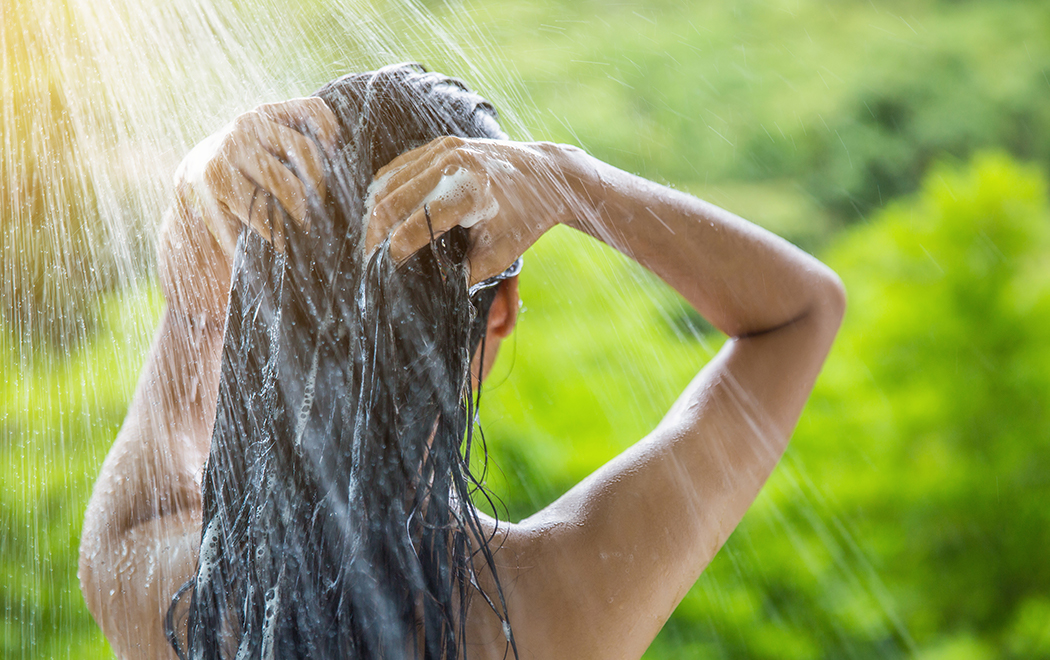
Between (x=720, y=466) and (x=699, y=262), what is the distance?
231 mm

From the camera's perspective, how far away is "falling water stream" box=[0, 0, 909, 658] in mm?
1430

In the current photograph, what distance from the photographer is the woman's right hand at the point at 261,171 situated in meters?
0.64

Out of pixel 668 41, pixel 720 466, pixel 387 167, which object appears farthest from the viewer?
pixel 668 41

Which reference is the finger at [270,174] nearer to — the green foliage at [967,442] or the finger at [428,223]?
the finger at [428,223]

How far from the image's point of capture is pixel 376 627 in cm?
74

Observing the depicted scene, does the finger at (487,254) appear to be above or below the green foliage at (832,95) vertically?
above

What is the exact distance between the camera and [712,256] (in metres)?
0.91

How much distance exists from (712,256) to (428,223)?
39 cm

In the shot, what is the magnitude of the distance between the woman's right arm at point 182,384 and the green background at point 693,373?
0.98 metres

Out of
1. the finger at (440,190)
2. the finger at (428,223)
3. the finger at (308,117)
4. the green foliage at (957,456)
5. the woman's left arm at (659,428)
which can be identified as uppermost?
the finger at (308,117)

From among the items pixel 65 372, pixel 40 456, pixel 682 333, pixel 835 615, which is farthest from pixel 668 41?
pixel 40 456

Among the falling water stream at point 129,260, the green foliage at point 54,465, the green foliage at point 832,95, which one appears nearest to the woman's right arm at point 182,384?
the falling water stream at point 129,260

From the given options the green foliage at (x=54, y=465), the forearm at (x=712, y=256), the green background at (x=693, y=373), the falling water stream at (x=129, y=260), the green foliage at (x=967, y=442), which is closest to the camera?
the forearm at (x=712, y=256)

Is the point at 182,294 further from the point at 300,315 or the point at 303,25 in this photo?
the point at 303,25
